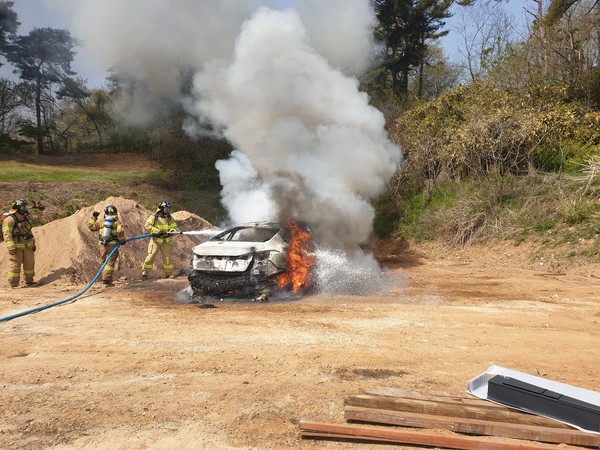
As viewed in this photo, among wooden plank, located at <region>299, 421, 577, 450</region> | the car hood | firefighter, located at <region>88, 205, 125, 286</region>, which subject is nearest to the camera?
wooden plank, located at <region>299, 421, 577, 450</region>

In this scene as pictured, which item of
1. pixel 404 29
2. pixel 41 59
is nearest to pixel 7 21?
pixel 41 59

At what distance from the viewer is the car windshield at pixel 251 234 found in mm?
8352

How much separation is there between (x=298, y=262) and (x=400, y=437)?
5.32m

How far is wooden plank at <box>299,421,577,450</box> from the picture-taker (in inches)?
123

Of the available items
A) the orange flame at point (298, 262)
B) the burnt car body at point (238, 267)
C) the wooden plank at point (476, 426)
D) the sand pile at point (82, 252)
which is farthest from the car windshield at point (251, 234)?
the wooden plank at point (476, 426)

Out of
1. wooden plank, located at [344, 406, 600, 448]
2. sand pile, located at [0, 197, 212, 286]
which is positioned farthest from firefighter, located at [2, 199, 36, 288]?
wooden plank, located at [344, 406, 600, 448]

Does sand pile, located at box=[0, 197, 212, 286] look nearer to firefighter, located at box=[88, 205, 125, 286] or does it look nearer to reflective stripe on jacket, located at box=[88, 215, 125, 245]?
firefighter, located at box=[88, 205, 125, 286]

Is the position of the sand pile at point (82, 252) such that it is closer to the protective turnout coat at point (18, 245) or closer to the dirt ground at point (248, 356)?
the protective turnout coat at point (18, 245)

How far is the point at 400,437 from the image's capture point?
3232mm

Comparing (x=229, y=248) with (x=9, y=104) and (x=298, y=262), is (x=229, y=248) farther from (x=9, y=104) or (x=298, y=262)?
(x=9, y=104)

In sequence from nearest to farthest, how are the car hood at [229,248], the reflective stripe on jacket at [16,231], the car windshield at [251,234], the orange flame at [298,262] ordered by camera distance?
the car hood at [229,248] < the orange flame at [298,262] < the car windshield at [251,234] < the reflective stripe on jacket at [16,231]

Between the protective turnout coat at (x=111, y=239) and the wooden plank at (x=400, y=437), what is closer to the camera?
the wooden plank at (x=400, y=437)

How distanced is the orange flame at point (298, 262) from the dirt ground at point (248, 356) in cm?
63

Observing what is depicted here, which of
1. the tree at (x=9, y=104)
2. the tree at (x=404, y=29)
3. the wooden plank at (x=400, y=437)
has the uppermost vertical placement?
the tree at (x=404, y=29)
